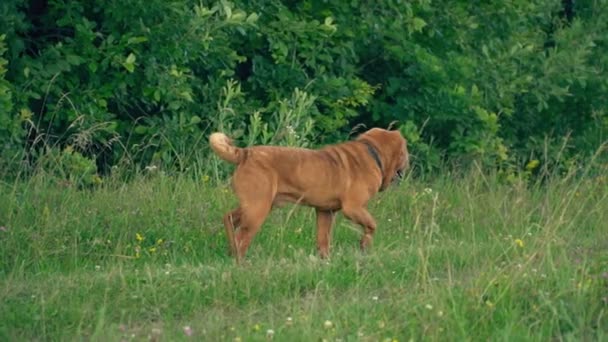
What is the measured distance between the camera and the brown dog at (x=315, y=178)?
8.88 metres

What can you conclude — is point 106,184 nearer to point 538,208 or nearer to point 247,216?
point 247,216

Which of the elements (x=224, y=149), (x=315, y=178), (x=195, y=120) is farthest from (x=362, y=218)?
(x=195, y=120)

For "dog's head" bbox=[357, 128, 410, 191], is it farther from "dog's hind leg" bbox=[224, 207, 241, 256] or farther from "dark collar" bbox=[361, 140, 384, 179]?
"dog's hind leg" bbox=[224, 207, 241, 256]

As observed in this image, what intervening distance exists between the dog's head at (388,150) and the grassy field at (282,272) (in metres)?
0.46

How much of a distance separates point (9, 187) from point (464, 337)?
481 centimetres

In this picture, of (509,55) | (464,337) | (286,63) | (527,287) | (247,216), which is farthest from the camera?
(509,55)

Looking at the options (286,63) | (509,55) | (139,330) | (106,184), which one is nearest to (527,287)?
(139,330)

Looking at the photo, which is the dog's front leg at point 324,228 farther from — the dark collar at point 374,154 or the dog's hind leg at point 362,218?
the dark collar at point 374,154

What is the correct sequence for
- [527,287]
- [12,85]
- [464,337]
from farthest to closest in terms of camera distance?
[12,85] < [527,287] < [464,337]

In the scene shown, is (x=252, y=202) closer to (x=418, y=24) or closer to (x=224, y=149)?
(x=224, y=149)

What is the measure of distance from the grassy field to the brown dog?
0.30 meters

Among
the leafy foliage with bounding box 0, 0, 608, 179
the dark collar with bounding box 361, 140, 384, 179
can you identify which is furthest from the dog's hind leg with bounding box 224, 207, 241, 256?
the leafy foliage with bounding box 0, 0, 608, 179

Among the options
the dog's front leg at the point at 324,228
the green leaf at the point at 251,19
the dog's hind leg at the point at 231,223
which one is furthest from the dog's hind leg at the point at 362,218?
the green leaf at the point at 251,19

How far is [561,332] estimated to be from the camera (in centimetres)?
675
